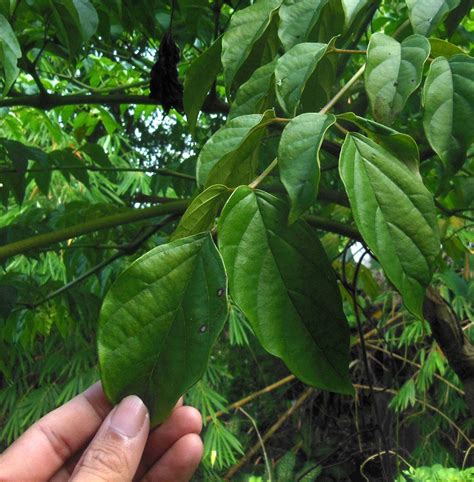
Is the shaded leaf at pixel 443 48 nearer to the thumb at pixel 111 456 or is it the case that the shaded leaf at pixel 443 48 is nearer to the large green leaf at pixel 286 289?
the large green leaf at pixel 286 289

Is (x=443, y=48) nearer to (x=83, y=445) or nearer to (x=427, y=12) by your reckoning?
(x=427, y=12)

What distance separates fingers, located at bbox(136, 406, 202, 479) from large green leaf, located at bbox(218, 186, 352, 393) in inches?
9.8

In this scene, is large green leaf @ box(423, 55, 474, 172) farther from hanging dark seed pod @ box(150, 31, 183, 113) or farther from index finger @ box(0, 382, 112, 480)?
hanging dark seed pod @ box(150, 31, 183, 113)

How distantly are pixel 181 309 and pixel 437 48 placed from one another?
228 millimetres

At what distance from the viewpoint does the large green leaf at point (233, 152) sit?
0.41 m

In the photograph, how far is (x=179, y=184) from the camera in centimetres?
118

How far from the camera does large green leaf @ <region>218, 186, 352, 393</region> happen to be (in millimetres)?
369

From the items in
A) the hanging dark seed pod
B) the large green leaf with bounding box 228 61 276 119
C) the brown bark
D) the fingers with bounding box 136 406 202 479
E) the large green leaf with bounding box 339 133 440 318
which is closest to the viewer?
the large green leaf with bounding box 339 133 440 318

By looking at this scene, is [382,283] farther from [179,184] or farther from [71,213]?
[71,213]

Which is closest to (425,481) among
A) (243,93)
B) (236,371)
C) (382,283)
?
(243,93)

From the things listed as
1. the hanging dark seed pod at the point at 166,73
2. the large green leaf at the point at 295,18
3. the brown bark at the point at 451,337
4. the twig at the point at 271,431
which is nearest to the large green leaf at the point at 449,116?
the large green leaf at the point at 295,18

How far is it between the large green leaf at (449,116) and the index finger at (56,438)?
0.36 meters

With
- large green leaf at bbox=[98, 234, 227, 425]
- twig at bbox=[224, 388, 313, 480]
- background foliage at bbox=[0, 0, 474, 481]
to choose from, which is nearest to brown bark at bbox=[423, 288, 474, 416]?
background foliage at bbox=[0, 0, 474, 481]

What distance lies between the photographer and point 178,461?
0.62 metres
